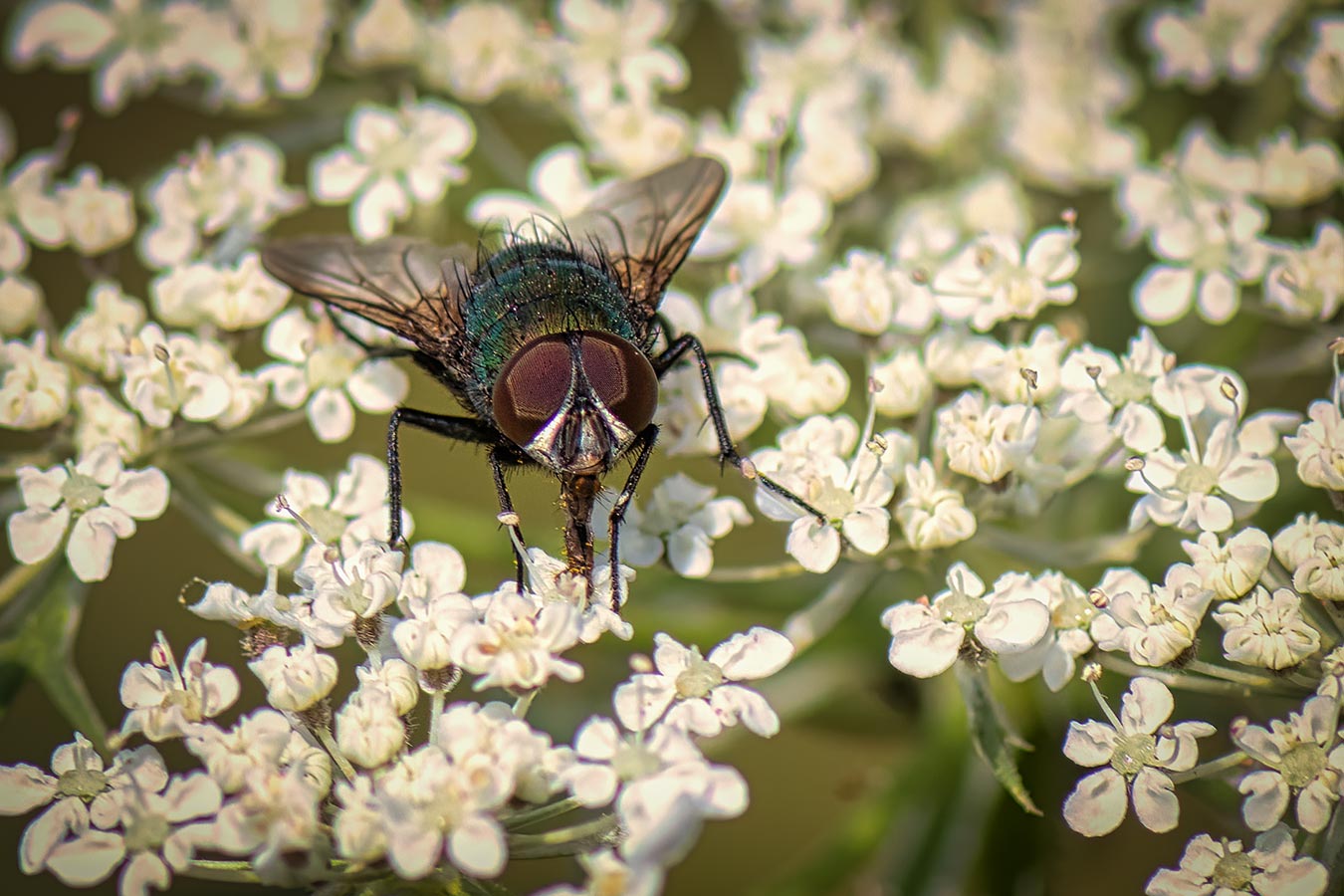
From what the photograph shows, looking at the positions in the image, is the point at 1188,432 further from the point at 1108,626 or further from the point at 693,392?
the point at 693,392

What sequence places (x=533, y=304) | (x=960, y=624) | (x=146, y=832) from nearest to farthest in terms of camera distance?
(x=146, y=832)
(x=960, y=624)
(x=533, y=304)

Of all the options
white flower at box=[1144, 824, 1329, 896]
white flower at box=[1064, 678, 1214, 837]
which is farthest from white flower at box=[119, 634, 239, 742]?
white flower at box=[1144, 824, 1329, 896]

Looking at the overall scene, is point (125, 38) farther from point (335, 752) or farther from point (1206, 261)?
point (1206, 261)

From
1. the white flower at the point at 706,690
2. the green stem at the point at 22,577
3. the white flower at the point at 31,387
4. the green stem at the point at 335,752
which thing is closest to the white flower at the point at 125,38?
the white flower at the point at 31,387

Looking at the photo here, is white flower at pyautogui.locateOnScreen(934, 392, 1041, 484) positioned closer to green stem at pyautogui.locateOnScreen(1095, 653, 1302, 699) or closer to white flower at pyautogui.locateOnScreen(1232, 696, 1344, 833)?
green stem at pyautogui.locateOnScreen(1095, 653, 1302, 699)

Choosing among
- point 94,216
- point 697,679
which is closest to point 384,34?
point 94,216
